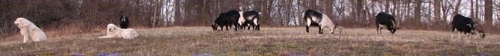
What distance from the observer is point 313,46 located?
1204 cm

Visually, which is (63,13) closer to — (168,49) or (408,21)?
(408,21)

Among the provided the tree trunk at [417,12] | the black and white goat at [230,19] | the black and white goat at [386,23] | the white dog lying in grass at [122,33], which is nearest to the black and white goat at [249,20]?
the black and white goat at [230,19]

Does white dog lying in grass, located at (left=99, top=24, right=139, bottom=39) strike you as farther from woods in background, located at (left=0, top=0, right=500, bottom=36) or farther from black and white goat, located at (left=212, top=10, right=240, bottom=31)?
woods in background, located at (left=0, top=0, right=500, bottom=36)

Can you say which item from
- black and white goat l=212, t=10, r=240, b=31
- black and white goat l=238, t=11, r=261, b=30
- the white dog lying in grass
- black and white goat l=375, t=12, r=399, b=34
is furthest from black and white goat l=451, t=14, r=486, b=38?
the white dog lying in grass

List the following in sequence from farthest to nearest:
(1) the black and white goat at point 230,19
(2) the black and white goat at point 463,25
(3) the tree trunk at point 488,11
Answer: (3) the tree trunk at point 488,11 → (1) the black and white goat at point 230,19 → (2) the black and white goat at point 463,25

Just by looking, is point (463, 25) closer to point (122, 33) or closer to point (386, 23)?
point (386, 23)

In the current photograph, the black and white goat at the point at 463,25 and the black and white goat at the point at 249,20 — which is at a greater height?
the black and white goat at the point at 249,20

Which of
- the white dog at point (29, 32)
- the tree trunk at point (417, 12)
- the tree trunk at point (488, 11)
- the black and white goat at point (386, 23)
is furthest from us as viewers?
the tree trunk at point (417, 12)

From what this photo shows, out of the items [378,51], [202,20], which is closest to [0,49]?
[378,51]

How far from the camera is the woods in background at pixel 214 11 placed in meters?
38.3

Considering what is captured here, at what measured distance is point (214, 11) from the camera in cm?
5094

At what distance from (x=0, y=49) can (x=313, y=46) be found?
651 centimetres

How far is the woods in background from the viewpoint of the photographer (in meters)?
38.3

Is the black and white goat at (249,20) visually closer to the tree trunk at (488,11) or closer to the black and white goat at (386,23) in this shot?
the black and white goat at (386,23)
